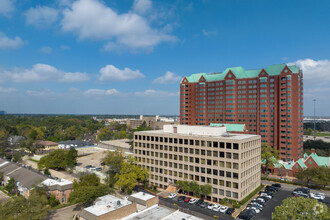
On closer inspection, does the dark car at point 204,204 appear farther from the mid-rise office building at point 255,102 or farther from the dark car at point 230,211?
the mid-rise office building at point 255,102

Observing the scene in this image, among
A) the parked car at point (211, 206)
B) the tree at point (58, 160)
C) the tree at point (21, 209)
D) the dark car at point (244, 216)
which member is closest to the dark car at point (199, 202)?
the parked car at point (211, 206)

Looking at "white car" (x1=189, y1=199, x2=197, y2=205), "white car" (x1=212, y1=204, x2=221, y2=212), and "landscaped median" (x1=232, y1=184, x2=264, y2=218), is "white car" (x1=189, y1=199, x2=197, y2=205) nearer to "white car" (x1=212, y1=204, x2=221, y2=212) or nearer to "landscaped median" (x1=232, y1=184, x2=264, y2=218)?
"white car" (x1=212, y1=204, x2=221, y2=212)

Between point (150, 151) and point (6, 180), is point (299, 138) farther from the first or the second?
point (6, 180)

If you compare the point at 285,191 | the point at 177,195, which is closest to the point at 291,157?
the point at 285,191

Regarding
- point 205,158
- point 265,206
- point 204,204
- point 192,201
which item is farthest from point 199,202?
point 265,206

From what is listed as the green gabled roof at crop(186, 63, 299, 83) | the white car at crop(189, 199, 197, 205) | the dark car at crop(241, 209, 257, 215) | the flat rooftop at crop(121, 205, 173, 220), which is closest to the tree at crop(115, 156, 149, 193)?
the white car at crop(189, 199, 197, 205)
